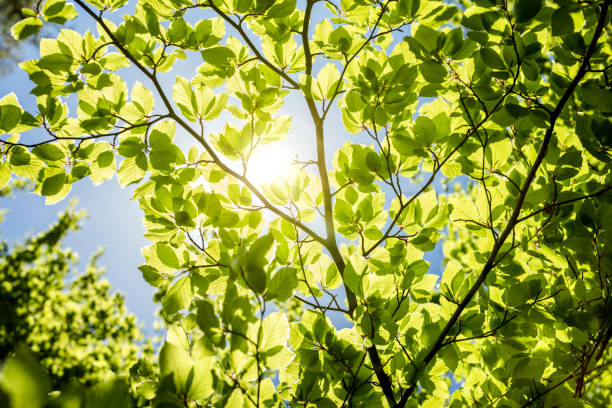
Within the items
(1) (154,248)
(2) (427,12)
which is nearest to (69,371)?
(1) (154,248)

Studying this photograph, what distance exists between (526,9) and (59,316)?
10.7 m

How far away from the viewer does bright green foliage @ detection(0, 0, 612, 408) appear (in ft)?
3.76

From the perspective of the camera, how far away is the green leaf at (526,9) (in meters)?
0.97

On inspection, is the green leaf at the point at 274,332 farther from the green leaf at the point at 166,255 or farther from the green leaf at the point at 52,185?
the green leaf at the point at 52,185

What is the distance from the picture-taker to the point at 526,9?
98 cm

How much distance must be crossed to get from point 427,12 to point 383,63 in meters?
0.23

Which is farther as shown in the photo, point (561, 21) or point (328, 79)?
point (328, 79)

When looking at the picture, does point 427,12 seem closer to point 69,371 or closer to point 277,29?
point 277,29

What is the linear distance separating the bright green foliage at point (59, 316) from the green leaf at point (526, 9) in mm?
8503

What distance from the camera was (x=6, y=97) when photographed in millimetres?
1204

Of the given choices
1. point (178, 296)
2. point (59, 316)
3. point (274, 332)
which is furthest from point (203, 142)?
point (59, 316)

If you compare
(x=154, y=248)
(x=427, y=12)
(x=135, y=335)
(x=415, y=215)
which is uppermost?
(x=135, y=335)

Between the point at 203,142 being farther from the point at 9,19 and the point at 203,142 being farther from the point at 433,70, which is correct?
the point at 9,19

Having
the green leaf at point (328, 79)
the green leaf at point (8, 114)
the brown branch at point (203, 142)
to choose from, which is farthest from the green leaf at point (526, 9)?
the green leaf at point (8, 114)
